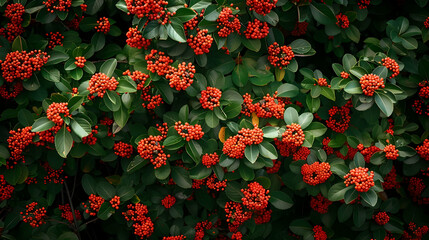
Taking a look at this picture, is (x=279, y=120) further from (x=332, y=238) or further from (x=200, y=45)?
(x=332, y=238)

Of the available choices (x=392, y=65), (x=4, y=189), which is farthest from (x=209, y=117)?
(x=4, y=189)

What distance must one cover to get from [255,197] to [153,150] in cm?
101

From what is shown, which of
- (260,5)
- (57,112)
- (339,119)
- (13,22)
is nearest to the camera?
(57,112)

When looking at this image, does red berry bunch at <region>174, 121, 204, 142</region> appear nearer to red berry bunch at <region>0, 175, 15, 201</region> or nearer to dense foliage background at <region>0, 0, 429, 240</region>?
dense foliage background at <region>0, 0, 429, 240</region>

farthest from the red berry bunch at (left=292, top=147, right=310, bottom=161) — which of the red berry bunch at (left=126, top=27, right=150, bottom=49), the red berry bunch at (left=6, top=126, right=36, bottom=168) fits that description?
the red berry bunch at (left=6, top=126, right=36, bottom=168)

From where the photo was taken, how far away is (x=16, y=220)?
404 cm

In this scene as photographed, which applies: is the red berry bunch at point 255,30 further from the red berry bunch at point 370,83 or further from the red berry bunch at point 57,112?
the red berry bunch at point 57,112

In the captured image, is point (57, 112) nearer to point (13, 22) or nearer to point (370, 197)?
point (13, 22)

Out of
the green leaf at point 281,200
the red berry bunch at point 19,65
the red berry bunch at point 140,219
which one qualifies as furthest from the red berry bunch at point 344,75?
the red berry bunch at point 19,65

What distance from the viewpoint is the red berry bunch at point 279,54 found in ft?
12.4

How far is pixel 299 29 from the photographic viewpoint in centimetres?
421

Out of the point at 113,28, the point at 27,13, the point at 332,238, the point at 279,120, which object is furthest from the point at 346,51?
the point at 27,13

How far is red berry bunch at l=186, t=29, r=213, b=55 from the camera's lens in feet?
10.9

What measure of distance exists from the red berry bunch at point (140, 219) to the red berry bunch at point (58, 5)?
71.5 inches
